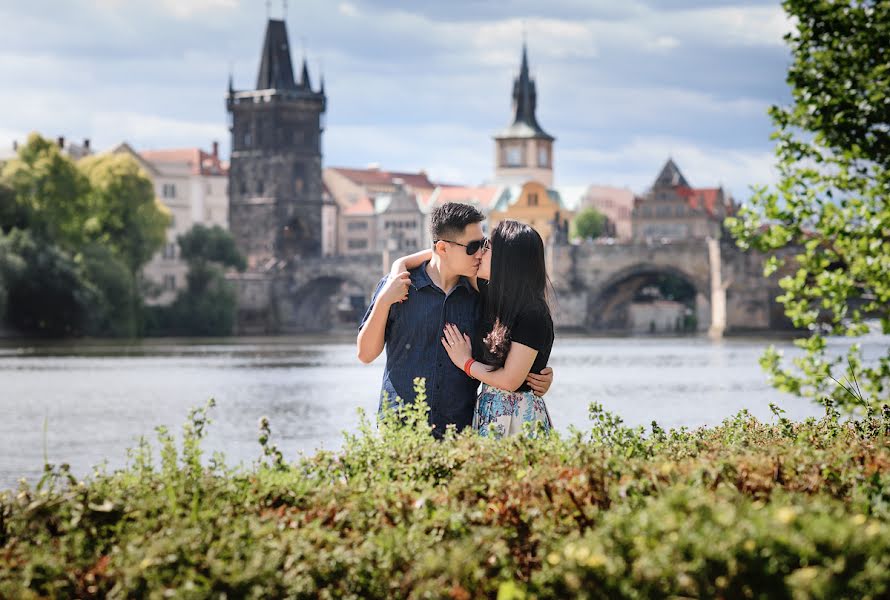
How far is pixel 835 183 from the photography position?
904 centimetres

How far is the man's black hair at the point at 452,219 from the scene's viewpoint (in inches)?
223

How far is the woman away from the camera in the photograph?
18.2 ft

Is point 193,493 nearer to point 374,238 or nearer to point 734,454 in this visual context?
point 734,454

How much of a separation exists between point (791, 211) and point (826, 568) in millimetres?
5498

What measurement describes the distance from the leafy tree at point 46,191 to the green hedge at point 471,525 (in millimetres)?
48847

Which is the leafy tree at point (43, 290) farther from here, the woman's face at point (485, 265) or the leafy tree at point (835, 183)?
the woman's face at point (485, 265)

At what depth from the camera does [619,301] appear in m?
84.2

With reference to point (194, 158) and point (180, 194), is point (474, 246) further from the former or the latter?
point (194, 158)

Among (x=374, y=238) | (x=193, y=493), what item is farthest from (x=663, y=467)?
(x=374, y=238)

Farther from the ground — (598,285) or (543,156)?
(543,156)

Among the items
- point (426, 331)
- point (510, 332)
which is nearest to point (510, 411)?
point (510, 332)

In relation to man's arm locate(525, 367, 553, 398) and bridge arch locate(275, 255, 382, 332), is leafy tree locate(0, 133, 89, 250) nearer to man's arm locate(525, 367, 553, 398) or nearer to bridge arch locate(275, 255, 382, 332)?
bridge arch locate(275, 255, 382, 332)

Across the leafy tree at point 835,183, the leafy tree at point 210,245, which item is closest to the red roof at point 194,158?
the leafy tree at point 210,245

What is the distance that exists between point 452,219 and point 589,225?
101 meters
